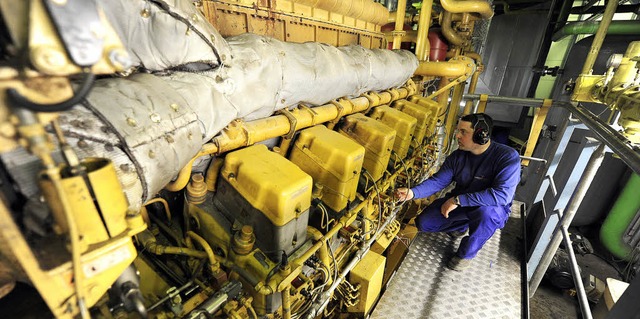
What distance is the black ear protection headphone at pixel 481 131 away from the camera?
8.00 ft

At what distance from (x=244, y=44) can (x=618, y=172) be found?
23.8ft

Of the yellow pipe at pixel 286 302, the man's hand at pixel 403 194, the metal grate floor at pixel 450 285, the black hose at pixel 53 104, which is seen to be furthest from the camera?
the man's hand at pixel 403 194

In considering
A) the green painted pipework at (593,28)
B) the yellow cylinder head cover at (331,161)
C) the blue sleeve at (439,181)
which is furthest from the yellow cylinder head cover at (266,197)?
the green painted pipework at (593,28)

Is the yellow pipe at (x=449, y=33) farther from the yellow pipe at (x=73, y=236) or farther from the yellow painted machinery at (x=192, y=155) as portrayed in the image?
the yellow pipe at (x=73, y=236)

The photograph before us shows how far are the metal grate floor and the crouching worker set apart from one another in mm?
137

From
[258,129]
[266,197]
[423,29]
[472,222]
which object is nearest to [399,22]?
[423,29]

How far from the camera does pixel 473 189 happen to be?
2.74m

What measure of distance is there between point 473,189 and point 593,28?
526cm

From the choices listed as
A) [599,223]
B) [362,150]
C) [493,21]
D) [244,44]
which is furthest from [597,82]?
[493,21]

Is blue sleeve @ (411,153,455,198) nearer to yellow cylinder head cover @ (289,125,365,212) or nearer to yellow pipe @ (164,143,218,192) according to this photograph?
yellow cylinder head cover @ (289,125,365,212)

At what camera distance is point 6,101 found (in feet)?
1.82

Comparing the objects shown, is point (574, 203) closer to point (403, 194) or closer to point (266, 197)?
point (403, 194)

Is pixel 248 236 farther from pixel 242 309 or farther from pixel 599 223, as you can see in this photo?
pixel 599 223

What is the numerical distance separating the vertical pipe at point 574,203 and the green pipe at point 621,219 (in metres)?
4.04
